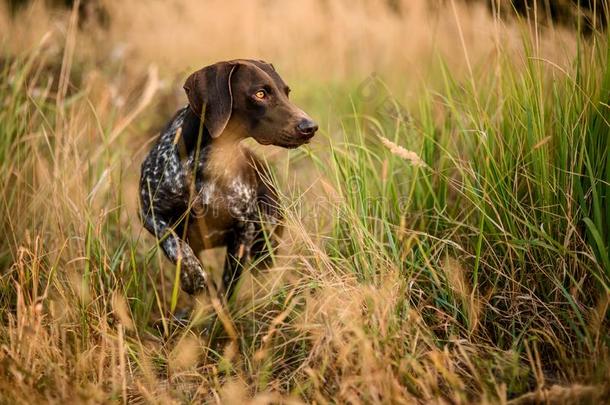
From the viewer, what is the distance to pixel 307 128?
3350 mm

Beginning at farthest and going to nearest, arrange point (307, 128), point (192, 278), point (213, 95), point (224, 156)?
1. point (224, 156)
2. point (192, 278)
3. point (213, 95)
4. point (307, 128)

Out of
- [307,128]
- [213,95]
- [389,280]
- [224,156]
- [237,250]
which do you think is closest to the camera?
[389,280]

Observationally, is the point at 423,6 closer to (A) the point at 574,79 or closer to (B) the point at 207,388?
(A) the point at 574,79

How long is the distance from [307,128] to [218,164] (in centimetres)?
58

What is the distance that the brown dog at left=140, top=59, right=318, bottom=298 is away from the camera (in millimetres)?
3477

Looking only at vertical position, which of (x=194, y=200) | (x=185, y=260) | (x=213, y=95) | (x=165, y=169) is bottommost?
(x=185, y=260)

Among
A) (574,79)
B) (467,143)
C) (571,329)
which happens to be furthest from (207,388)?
(574,79)

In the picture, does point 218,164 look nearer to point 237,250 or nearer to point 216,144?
point 216,144

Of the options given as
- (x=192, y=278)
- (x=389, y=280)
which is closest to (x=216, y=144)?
(x=192, y=278)

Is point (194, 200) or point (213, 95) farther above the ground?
point (213, 95)

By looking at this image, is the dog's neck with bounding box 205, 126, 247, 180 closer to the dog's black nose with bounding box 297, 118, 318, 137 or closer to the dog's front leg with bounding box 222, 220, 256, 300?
the dog's front leg with bounding box 222, 220, 256, 300

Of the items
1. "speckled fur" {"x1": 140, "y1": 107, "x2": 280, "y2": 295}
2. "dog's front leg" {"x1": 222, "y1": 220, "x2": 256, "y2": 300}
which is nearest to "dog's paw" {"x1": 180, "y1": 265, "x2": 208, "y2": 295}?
"speckled fur" {"x1": 140, "y1": 107, "x2": 280, "y2": 295}

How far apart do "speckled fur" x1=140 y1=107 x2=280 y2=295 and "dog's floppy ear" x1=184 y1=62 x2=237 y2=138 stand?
137 millimetres

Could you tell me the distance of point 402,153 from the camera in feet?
9.03
